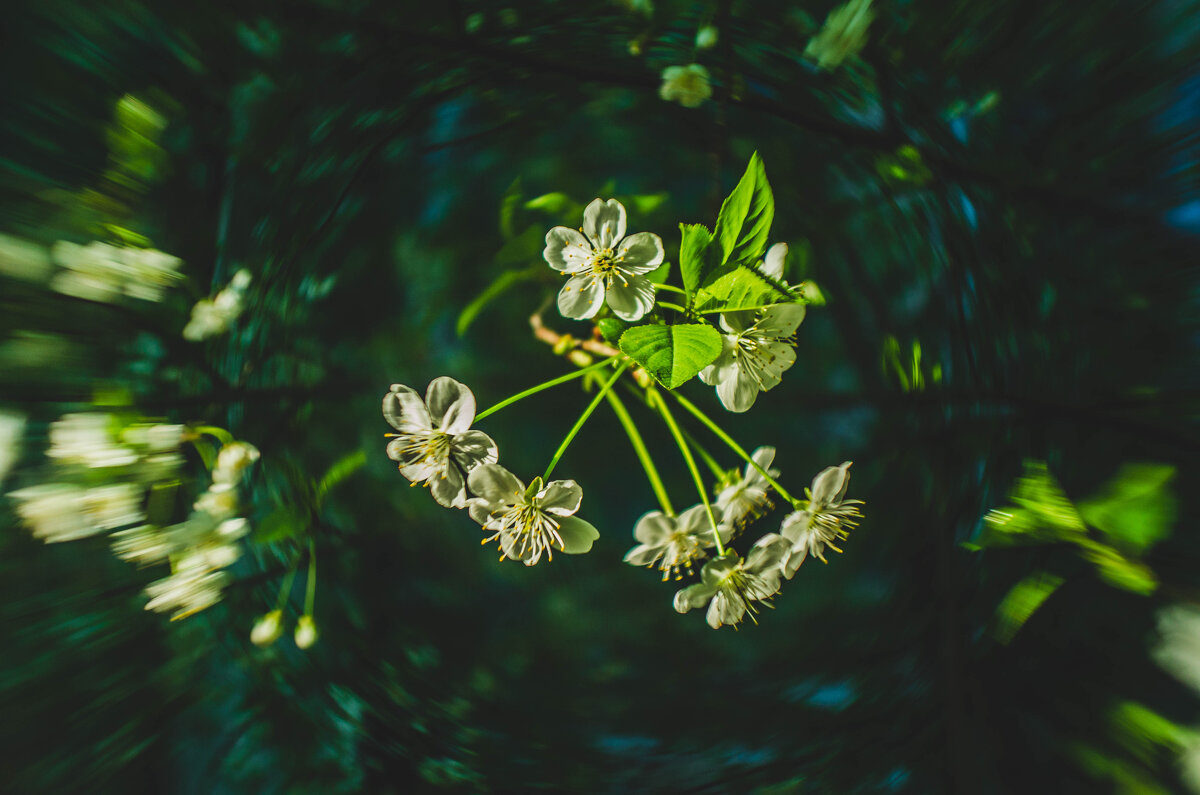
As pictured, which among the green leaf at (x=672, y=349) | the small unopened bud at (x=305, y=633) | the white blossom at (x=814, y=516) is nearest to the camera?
the green leaf at (x=672, y=349)

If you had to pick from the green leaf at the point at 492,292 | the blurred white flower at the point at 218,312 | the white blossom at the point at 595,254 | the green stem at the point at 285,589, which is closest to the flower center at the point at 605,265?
the white blossom at the point at 595,254

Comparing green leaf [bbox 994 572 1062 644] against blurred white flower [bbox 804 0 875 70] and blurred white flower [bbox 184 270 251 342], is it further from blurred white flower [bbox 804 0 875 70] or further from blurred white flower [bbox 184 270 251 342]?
blurred white flower [bbox 184 270 251 342]

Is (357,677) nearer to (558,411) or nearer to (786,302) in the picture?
(558,411)

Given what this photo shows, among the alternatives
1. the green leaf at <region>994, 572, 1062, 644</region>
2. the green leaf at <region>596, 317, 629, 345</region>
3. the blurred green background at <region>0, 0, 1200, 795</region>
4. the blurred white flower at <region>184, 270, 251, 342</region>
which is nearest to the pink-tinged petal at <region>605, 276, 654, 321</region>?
the green leaf at <region>596, 317, 629, 345</region>

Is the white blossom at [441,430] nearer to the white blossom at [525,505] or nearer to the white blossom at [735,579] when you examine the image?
the white blossom at [525,505]

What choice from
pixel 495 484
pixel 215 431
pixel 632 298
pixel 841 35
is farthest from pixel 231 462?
pixel 841 35

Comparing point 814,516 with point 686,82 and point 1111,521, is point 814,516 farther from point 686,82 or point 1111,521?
point 686,82
